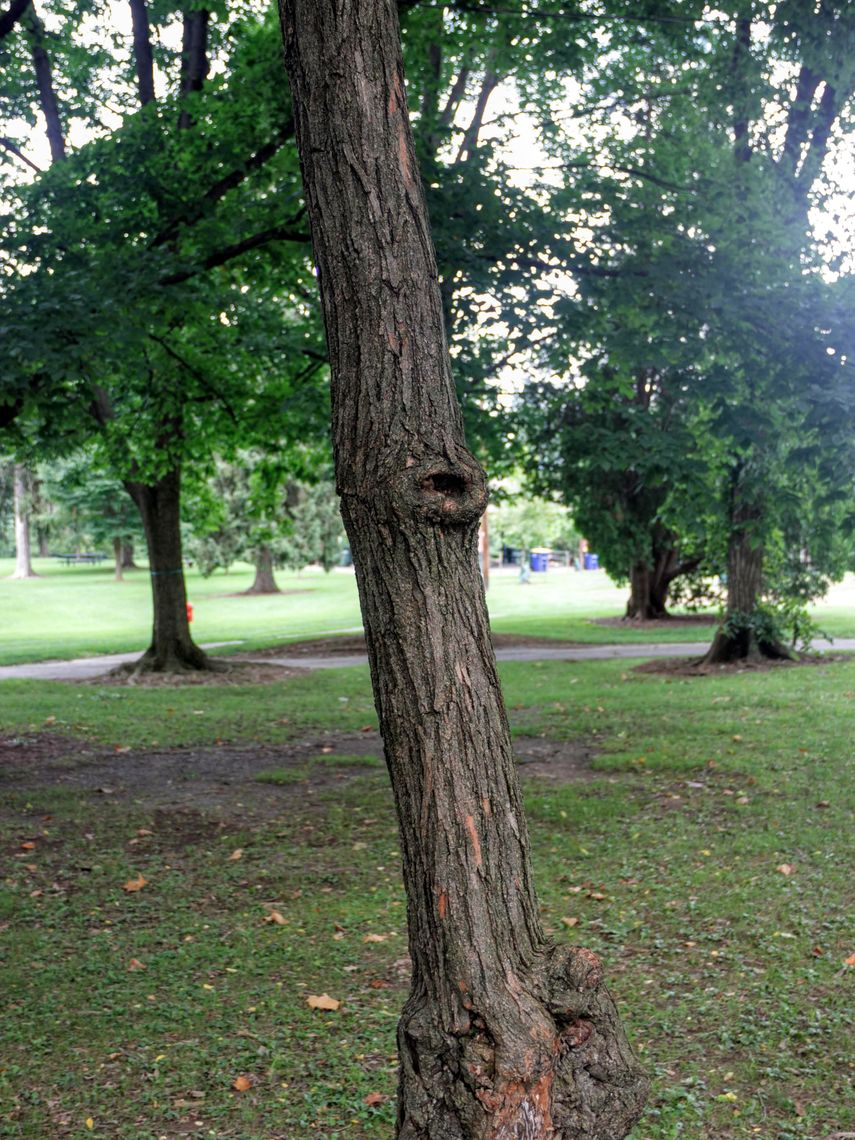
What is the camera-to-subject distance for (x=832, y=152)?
588 inches

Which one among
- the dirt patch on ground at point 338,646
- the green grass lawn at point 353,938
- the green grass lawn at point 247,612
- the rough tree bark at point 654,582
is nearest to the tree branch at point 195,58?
Result: the green grass lawn at point 353,938

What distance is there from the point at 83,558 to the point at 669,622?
53.8m

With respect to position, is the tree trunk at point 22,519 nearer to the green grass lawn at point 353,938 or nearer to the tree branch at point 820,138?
the tree branch at point 820,138

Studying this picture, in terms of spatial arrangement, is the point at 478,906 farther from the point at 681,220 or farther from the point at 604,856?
the point at 681,220

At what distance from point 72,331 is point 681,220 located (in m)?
5.40

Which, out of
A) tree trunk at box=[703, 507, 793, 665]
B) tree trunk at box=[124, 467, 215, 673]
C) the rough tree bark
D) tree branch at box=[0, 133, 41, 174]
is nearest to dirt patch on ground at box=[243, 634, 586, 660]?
tree trunk at box=[124, 467, 215, 673]

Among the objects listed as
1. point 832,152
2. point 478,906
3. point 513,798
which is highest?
point 832,152

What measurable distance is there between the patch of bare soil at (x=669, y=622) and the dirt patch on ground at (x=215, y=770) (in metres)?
16.1

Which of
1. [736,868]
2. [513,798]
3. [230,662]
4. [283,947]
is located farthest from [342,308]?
[230,662]

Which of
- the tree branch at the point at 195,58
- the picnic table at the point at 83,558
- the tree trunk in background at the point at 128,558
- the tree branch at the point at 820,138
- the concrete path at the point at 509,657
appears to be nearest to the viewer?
the tree branch at the point at 195,58

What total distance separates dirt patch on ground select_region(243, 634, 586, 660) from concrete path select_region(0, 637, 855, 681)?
282mm

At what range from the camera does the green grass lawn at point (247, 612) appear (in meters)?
25.8

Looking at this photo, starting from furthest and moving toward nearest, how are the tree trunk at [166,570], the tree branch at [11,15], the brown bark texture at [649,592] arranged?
the brown bark texture at [649,592] < the tree trunk at [166,570] < the tree branch at [11,15]

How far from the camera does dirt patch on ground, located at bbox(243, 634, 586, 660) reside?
22125 millimetres
